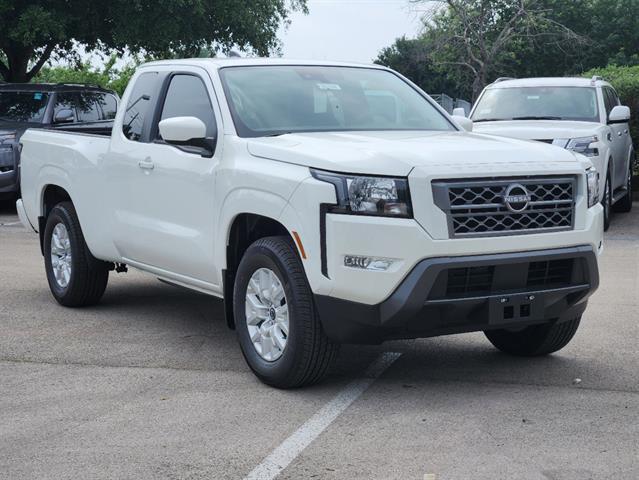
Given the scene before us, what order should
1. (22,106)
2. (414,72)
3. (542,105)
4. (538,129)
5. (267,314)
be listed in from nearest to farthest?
(267,314) < (538,129) < (542,105) < (22,106) < (414,72)

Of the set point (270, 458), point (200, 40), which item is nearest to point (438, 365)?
point (270, 458)

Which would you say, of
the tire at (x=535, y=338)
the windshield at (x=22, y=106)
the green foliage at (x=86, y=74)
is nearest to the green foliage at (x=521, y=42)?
the green foliage at (x=86, y=74)

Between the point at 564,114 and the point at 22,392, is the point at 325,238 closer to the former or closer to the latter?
the point at 22,392

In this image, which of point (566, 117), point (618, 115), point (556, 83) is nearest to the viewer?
point (618, 115)

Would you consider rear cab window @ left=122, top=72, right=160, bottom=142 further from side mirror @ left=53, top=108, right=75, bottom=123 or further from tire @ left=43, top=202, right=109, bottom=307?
side mirror @ left=53, top=108, right=75, bottom=123

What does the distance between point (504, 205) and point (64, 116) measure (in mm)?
11707

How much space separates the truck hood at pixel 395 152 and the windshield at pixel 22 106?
11190 mm

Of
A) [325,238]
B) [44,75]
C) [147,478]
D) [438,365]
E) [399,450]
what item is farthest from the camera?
[44,75]

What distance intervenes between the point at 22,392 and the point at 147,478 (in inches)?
70.3

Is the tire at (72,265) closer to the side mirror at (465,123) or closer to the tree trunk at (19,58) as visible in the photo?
the side mirror at (465,123)

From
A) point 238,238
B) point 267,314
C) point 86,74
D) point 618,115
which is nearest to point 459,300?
point 267,314

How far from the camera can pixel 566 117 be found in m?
13.9

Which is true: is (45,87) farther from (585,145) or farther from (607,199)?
(607,199)

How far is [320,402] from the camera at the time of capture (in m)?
5.80
